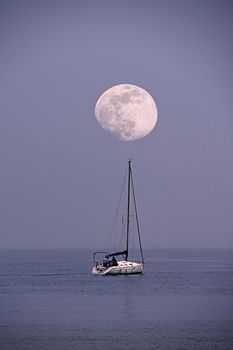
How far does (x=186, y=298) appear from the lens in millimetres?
90688

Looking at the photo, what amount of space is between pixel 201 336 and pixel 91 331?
9.23 metres

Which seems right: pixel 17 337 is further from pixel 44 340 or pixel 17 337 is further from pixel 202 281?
pixel 202 281

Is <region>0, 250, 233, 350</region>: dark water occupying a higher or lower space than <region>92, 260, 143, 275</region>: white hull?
lower

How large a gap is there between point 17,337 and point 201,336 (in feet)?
47.3

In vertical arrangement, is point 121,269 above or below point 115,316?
above

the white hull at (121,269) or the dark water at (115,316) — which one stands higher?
the white hull at (121,269)

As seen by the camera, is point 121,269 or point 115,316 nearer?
point 115,316

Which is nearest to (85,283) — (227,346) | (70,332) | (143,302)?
(143,302)

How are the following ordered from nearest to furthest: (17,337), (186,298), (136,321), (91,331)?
(17,337) < (91,331) < (136,321) < (186,298)

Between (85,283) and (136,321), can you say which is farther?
(85,283)

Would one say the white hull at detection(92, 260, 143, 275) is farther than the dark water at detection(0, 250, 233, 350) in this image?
Yes

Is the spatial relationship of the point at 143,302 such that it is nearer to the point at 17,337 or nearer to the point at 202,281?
the point at 17,337

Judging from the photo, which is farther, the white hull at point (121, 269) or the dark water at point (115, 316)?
the white hull at point (121, 269)

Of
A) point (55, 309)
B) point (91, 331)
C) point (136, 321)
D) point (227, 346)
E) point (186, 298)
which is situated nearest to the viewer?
point (227, 346)
